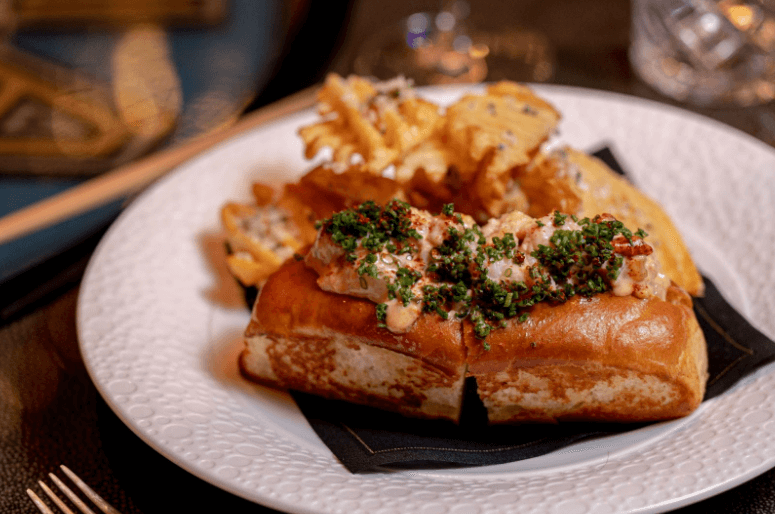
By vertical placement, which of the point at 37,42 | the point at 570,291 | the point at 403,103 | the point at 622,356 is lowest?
the point at 37,42

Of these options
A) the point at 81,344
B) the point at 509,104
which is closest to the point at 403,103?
the point at 509,104

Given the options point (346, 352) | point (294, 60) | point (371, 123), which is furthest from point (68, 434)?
point (294, 60)

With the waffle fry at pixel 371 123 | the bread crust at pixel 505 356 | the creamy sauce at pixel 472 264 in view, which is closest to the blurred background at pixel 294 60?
the waffle fry at pixel 371 123

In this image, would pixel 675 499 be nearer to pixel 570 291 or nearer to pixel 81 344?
pixel 570 291

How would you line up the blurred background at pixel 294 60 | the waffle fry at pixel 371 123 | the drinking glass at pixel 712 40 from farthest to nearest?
the drinking glass at pixel 712 40
the blurred background at pixel 294 60
the waffle fry at pixel 371 123

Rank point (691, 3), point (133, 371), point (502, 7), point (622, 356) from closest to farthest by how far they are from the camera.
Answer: point (622, 356) → point (133, 371) → point (691, 3) → point (502, 7)

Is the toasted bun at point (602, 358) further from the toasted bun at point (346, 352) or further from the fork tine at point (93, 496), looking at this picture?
the fork tine at point (93, 496)
